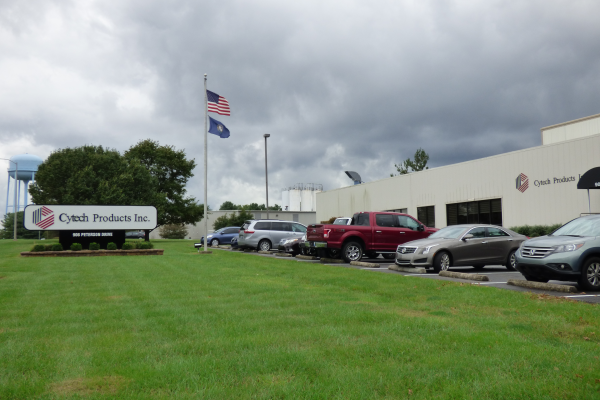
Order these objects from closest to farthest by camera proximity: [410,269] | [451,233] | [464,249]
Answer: [410,269] < [464,249] < [451,233]

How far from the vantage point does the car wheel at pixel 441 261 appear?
1531 cm

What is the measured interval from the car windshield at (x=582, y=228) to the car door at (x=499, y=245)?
11.9 ft

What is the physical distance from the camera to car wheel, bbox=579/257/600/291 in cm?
1063

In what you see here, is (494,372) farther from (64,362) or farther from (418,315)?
(64,362)

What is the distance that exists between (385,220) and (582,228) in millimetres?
9070

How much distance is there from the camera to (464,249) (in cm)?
1566

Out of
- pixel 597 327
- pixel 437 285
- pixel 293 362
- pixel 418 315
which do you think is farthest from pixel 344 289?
pixel 293 362

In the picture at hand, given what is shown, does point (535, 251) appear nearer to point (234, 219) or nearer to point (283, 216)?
point (234, 219)

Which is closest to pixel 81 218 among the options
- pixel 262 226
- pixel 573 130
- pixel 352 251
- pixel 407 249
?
pixel 262 226

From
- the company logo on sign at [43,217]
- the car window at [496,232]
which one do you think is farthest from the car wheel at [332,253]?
the company logo on sign at [43,217]

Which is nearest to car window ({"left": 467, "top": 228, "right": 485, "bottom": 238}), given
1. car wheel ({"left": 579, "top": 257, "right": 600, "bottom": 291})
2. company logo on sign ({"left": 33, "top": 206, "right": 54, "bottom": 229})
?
car wheel ({"left": 579, "top": 257, "right": 600, "bottom": 291})

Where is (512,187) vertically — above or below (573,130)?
below

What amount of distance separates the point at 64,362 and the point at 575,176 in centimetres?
2331

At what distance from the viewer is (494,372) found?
4695 mm
